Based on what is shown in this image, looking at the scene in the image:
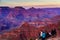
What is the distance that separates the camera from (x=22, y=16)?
55.6 inches

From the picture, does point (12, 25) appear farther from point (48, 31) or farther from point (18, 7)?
point (48, 31)

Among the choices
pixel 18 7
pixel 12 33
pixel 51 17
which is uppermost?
pixel 18 7

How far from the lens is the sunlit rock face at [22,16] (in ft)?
4.58

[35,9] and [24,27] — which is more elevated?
[35,9]

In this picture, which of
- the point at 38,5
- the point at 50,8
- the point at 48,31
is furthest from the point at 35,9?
the point at 48,31

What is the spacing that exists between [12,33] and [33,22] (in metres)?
0.25

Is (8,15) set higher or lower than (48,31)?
higher

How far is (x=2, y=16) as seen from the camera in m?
1.41

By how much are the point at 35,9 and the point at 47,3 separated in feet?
0.48

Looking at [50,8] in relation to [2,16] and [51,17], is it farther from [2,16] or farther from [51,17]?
[2,16]

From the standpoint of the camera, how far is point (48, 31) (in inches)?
53.9

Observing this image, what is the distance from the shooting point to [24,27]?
1388mm

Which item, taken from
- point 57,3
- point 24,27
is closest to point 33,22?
point 24,27

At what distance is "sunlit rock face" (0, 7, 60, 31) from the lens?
140 cm
